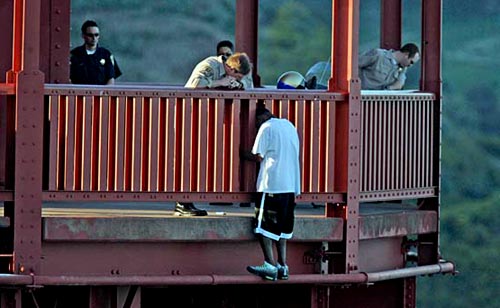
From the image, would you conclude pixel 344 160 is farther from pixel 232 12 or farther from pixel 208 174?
pixel 232 12

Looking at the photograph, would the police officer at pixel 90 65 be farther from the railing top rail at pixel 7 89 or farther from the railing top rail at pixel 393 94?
the railing top rail at pixel 7 89

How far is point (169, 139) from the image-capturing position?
1475 centimetres

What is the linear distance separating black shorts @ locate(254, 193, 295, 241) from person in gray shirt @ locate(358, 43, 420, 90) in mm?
3292

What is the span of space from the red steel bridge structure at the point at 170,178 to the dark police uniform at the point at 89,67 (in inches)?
68.6

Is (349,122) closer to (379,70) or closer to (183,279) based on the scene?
(183,279)

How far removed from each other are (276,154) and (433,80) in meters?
2.88

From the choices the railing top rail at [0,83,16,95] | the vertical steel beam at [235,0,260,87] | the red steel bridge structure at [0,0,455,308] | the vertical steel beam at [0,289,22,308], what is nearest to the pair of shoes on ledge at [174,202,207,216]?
the red steel bridge structure at [0,0,455,308]

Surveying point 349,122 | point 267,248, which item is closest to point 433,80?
point 349,122

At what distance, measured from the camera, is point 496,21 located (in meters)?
50.3

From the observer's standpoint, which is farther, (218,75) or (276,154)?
(218,75)

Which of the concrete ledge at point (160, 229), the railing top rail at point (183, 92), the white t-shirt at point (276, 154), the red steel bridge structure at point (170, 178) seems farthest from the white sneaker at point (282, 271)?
the railing top rail at point (183, 92)

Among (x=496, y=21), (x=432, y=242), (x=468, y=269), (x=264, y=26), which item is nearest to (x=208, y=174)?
(x=432, y=242)

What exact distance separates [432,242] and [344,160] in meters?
1.97

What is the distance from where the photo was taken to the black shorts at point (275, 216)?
14695 mm
